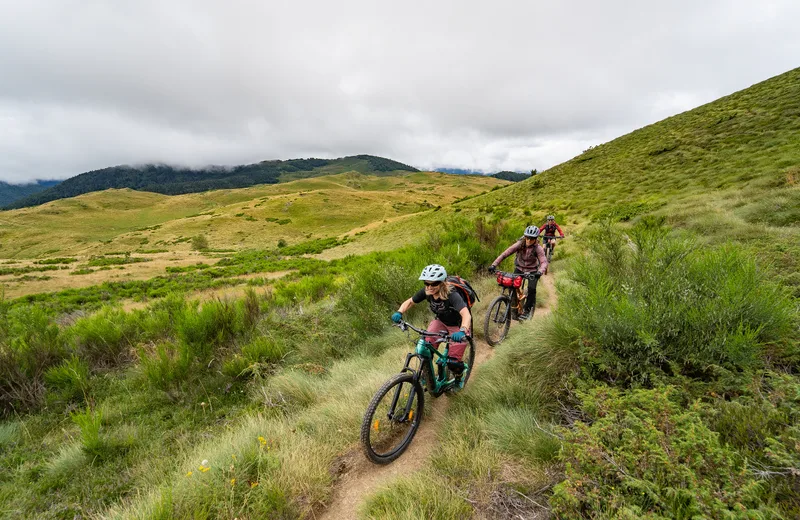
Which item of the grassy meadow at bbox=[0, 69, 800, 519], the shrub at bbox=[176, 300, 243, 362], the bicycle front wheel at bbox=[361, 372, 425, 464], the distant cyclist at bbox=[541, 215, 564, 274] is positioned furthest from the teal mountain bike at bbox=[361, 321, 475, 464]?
the distant cyclist at bbox=[541, 215, 564, 274]

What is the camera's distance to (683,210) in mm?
13719

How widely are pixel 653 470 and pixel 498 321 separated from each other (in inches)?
178

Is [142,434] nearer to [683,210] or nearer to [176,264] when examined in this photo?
[683,210]

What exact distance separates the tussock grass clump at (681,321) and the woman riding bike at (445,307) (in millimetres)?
1303

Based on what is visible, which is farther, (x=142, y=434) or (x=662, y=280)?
(x=142, y=434)

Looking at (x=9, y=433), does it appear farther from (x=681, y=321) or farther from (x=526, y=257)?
(x=526, y=257)

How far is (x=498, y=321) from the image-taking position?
22.3ft

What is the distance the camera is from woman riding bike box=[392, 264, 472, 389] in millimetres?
4238

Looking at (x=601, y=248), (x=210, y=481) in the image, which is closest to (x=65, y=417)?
(x=210, y=481)

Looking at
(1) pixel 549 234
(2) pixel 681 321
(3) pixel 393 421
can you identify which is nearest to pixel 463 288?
(3) pixel 393 421

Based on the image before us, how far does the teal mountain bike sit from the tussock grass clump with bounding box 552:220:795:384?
154 cm

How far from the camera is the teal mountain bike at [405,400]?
3.86m

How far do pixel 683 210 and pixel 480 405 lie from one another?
50.0 feet

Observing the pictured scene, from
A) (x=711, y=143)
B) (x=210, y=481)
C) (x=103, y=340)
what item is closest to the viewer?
(x=210, y=481)
